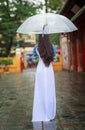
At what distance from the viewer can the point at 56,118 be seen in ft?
32.9

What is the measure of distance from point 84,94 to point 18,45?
3183cm

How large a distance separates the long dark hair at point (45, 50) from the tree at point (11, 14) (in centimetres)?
3366

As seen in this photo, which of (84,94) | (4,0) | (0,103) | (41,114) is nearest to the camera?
(41,114)

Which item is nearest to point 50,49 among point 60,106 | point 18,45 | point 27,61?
point 60,106

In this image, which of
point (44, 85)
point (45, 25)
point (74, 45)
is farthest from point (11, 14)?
point (44, 85)

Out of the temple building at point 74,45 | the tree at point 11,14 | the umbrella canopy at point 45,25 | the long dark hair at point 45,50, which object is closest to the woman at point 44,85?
the long dark hair at point 45,50

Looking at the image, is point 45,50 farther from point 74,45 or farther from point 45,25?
point 74,45

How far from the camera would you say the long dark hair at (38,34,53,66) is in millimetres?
9609

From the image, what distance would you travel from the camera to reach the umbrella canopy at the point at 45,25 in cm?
966

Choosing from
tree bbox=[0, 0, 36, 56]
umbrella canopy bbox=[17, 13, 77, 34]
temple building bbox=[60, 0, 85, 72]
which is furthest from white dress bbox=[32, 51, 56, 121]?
tree bbox=[0, 0, 36, 56]

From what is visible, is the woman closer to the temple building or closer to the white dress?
the white dress

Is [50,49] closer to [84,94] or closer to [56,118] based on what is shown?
[56,118]

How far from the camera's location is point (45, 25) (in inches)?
382

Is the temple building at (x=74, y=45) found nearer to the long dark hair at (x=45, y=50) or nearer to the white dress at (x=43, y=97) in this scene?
the long dark hair at (x=45, y=50)
